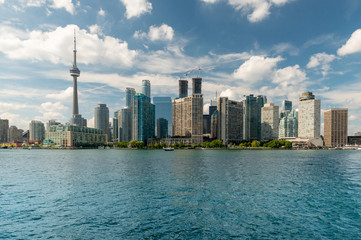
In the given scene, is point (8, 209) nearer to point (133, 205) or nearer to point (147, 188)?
point (133, 205)

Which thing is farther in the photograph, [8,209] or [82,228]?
[8,209]

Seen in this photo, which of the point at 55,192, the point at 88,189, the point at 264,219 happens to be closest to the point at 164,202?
the point at 264,219

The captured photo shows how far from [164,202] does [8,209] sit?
89.5 ft

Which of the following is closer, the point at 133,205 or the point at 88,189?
the point at 133,205

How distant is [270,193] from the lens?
Answer: 156 feet

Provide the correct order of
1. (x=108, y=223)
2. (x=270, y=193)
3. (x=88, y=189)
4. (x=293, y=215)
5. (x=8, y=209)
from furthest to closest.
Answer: (x=88, y=189), (x=270, y=193), (x=8, y=209), (x=293, y=215), (x=108, y=223)

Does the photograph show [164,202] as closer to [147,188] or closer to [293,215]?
[147,188]

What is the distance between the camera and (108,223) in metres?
30.6

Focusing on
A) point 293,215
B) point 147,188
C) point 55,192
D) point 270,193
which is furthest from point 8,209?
point 270,193

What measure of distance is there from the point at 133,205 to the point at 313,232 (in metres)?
28.4

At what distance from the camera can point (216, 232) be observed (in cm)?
2775

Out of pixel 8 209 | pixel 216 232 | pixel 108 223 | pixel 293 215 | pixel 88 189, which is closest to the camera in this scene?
pixel 216 232

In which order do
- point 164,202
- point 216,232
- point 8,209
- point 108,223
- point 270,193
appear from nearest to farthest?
point 216,232 < point 108,223 < point 8,209 < point 164,202 < point 270,193

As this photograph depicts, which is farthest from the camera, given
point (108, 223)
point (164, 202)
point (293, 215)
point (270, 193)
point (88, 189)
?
point (88, 189)
